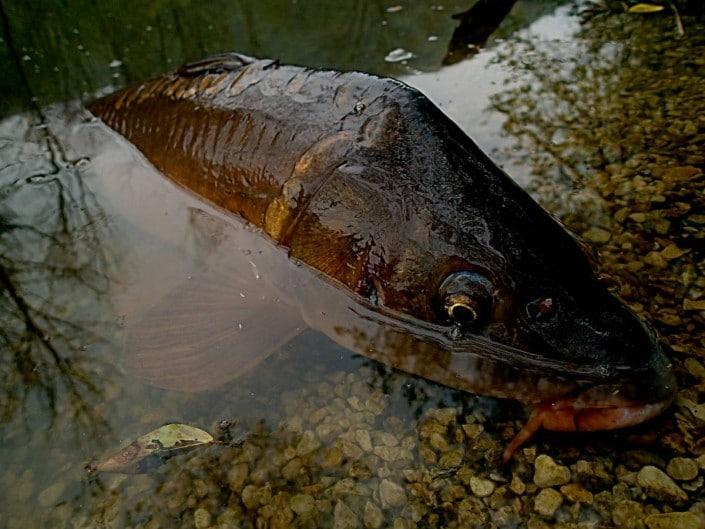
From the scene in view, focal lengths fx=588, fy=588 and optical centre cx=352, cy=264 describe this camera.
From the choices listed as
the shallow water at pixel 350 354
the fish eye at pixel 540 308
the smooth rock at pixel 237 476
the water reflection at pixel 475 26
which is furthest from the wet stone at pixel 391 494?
the water reflection at pixel 475 26

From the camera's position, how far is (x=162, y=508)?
206 centimetres

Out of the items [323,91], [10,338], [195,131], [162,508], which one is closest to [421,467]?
[162,508]

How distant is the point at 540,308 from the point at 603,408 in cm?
38

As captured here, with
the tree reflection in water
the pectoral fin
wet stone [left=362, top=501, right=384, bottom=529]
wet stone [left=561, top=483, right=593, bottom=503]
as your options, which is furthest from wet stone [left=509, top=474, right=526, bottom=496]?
the tree reflection in water

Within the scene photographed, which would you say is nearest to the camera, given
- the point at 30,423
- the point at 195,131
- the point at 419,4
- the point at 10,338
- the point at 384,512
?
the point at 384,512

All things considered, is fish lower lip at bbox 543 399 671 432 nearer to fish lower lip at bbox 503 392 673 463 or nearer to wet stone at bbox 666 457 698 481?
fish lower lip at bbox 503 392 673 463

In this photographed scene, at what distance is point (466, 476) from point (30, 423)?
173 centimetres

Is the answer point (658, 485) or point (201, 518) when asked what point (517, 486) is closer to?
point (658, 485)

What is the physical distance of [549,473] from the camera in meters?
1.94

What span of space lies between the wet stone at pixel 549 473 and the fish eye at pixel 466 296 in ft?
1.72

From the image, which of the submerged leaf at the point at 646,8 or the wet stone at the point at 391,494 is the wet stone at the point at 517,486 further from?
the submerged leaf at the point at 646,8

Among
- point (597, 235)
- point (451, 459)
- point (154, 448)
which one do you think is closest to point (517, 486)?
point (451, 459)

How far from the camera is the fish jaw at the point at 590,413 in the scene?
189cm

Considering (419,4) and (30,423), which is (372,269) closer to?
(30,423)
